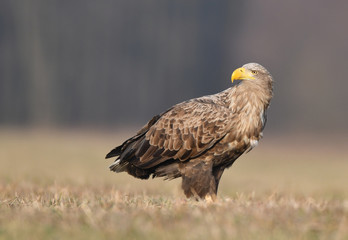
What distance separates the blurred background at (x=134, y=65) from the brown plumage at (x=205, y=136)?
114 feet

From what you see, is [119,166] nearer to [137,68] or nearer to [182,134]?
[182,134]

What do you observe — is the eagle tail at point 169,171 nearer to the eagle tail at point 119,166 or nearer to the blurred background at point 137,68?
the eagle tail at point 119,166

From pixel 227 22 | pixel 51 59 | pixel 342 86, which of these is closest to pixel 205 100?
pixel 51 59

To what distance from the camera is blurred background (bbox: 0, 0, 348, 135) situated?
4497 centimetres

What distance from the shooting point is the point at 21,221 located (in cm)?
518

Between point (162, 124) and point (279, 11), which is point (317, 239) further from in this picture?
point (279, 11)

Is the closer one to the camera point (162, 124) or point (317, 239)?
point (317, 239)

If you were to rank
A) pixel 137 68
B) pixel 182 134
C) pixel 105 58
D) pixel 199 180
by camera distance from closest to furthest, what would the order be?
pixel 199 180, pixel 182 134, pixel 105 58, pixel 137 68

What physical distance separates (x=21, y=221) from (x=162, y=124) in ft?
11.8

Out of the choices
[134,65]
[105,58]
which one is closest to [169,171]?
[105,58]

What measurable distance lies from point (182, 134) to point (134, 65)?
43248 mm

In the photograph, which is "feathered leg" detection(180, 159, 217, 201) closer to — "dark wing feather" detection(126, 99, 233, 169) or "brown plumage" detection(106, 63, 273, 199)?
"brown plumage" detection(106, 63, 273, 199)

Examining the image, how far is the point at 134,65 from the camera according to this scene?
51.3 meters

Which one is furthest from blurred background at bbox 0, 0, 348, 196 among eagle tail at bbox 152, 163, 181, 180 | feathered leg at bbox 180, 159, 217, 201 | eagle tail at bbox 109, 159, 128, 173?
feathered leg at bbox 180, 159, 217, 201
